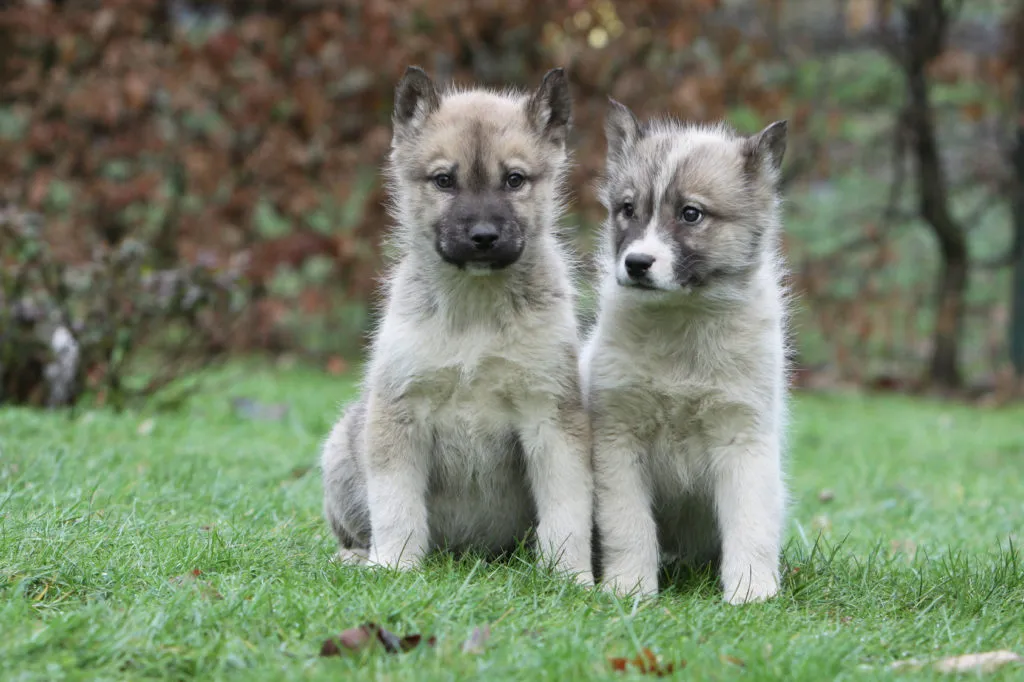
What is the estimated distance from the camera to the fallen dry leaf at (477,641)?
3.28 m

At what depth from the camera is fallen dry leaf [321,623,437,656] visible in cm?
323

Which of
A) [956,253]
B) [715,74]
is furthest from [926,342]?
[715,74]

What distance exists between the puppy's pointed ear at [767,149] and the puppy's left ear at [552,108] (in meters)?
0.79

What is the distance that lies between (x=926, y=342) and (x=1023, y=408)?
1.81 meters

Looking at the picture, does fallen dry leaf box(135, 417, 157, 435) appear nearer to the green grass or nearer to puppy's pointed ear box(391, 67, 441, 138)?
the green grass

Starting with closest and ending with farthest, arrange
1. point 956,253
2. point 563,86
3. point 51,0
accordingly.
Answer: point 563,86 < point 51,0 < point 956,253

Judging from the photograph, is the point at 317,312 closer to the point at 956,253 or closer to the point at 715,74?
the point at 715,74

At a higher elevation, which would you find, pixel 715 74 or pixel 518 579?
pixel 715 74

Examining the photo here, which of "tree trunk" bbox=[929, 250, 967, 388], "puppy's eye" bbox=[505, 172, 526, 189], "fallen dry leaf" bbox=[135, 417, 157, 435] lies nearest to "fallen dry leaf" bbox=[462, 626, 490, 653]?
"puppy's eye" bbox=[505, 172, 526, 189]

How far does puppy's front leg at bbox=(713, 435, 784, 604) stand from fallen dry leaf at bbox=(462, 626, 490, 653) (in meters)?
1.10

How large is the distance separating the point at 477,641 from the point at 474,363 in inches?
48.8

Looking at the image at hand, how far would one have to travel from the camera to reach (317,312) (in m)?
11.5

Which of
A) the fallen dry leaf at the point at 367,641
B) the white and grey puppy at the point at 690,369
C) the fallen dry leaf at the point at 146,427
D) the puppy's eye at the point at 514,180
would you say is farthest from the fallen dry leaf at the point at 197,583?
the fallen dry leaf at the point at 146,427

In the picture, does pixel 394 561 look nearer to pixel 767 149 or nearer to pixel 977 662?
pixel 977 662
